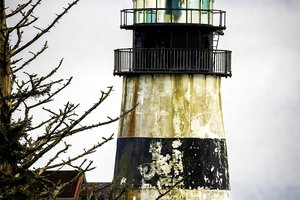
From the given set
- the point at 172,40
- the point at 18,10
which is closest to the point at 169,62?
the point at 172,40

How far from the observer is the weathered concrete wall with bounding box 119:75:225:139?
38281 mm

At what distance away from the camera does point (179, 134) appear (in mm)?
38094

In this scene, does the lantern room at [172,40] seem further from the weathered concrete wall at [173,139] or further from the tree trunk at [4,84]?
the tree trunk at [4,84]

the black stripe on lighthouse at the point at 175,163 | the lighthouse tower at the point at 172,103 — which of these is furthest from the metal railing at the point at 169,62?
A: the black stripe on lighthouse at the point at 175,163

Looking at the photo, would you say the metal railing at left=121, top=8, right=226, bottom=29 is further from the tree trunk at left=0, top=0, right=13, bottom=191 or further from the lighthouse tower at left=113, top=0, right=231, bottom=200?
the tree trunk at left=0, top=0, right=13, bottom=191

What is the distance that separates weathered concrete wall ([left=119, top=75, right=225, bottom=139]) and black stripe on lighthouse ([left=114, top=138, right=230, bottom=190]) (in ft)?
0.73

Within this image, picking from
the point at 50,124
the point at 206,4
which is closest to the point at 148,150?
the point at 206,4

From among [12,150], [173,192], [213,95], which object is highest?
[213,95]

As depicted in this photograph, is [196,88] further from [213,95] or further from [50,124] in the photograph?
[50,124]

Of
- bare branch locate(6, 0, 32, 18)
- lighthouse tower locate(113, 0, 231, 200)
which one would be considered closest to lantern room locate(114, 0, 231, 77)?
lighthouse tower locate(113, 0, 231, 200)

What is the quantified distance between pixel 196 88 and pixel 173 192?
2.67 m

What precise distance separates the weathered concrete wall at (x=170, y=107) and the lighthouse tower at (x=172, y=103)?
0.08 feet

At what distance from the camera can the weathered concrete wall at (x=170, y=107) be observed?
38.3 m

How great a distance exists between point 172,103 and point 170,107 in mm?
109
